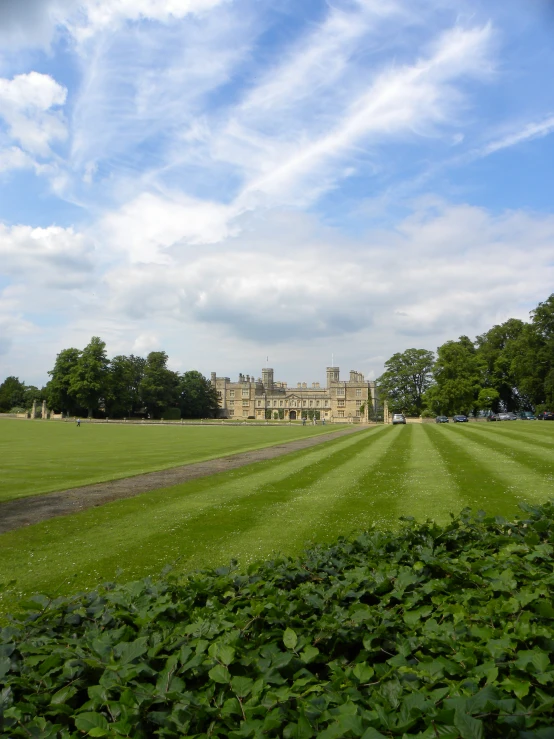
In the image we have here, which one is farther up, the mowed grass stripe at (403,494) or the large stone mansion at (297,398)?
the large stone mansion at (297,398)

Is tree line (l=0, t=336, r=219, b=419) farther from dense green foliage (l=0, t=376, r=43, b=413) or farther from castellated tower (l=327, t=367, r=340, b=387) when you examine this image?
castellated tower (l=327, t=367, r=340, b=387)

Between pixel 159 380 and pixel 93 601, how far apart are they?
112776mm

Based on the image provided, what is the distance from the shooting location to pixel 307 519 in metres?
9.41

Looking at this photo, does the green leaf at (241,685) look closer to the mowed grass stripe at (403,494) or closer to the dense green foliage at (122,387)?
the mowed grass stripe at (403,494)

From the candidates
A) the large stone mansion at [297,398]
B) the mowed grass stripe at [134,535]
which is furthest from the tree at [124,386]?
the mowed grass stripe at [134,535]

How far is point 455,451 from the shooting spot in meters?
21.7

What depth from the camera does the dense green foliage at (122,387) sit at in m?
95.5

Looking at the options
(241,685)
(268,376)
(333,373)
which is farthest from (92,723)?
(268,376)

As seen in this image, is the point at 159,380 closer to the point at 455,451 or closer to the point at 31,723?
the point at 455,451

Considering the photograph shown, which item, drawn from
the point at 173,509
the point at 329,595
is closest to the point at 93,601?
the point at 329,595

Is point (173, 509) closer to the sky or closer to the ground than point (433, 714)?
closer to the ground

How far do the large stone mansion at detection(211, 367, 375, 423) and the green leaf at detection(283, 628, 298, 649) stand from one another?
149 metres

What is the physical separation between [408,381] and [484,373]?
709 inches

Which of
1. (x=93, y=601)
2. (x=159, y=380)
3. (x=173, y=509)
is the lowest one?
(x=173, y=509)
